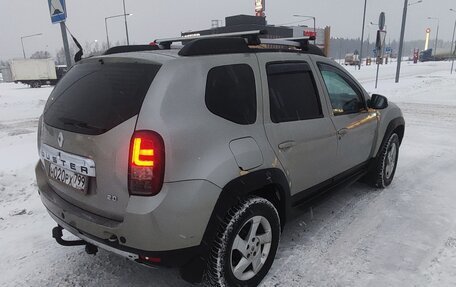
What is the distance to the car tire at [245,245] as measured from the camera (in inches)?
103

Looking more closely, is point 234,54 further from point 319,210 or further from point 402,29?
point 402,29

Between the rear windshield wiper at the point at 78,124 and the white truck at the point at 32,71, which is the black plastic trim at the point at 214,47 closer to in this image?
the rear windshield wiper at the point at 78,124

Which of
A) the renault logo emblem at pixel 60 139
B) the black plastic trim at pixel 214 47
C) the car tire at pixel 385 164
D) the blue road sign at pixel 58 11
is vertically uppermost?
the blue road sign at pixel 58 11

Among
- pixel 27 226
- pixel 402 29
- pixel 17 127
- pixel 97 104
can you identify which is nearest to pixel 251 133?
pixel 97 104

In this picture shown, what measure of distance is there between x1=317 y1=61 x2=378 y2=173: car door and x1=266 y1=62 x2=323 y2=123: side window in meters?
0.25

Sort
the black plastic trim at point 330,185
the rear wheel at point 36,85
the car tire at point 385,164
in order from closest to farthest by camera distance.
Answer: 1. the black plastic trim at point 330,185
2. the car tire at point 385,164
3. the rear wheel at point 36,85

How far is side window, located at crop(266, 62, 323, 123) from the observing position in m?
3.11

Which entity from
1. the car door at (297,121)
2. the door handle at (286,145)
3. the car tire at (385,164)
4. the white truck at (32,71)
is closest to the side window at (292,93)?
the car door at (297,121)

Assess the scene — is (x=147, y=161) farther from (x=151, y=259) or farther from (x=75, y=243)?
(x=75, y=243)

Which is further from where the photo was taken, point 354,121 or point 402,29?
point 402,29

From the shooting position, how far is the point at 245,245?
2828 millimetres

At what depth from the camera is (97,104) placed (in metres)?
2.61

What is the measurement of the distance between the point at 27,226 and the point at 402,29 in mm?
25009

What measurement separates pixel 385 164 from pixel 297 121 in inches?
89.4
